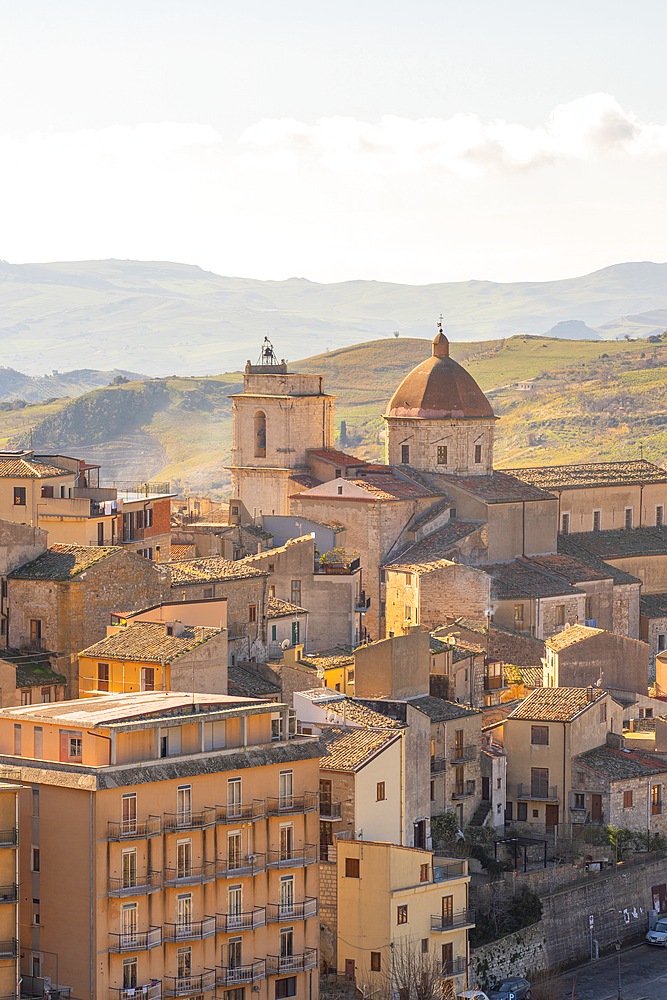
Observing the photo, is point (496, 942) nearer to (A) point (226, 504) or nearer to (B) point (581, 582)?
(B) point (581, 582)

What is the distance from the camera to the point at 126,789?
1437 inches

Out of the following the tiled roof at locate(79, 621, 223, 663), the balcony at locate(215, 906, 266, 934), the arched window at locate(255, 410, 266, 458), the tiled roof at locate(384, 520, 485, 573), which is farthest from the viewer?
the arched window at locate(255, 410, 266, 458)

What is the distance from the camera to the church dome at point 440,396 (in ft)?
241

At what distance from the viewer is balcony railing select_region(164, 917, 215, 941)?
37625mm

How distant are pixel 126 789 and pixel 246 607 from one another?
18793 millimetres

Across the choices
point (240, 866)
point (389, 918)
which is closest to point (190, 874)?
point (240, 866)

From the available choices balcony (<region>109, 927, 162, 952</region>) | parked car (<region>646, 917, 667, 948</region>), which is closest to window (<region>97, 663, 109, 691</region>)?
balcony (<region>109, 927, 162, 952</region>)

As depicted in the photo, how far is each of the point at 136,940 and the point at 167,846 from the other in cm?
171

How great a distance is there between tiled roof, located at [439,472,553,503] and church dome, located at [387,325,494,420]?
222 centimetres

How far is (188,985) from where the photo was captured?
37.9 m

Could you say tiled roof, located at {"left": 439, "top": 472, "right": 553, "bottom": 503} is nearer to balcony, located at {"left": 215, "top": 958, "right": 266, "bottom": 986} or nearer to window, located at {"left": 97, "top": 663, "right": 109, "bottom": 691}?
window, located at {"left": 97, "top": 663, "right": 109, "bottom": 691}

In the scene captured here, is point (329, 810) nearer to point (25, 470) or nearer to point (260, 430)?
point (25, 470)

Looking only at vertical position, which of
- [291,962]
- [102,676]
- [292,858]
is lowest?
[291,962]

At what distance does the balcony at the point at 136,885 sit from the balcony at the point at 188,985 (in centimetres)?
168
